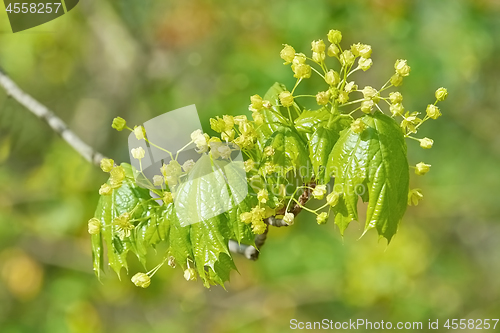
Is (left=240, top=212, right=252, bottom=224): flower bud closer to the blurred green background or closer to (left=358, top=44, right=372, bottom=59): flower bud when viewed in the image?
(left=358, top=44, right=372, bottom=59): flower bud

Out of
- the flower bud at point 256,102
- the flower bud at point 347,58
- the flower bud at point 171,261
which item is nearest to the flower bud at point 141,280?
the flower bud at point 171,261

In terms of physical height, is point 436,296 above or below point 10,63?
below

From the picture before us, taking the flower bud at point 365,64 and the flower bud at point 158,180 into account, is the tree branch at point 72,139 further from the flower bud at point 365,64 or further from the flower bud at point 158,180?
the flower bud at point 365,64

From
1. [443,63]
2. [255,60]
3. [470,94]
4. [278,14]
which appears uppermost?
[278,14]

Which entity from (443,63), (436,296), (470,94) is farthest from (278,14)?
(436,296)

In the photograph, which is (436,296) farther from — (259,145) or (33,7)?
(33,7)

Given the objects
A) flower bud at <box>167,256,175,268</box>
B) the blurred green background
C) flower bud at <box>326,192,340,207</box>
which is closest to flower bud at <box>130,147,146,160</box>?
flower bud at <box>167,256,175,268</box>
